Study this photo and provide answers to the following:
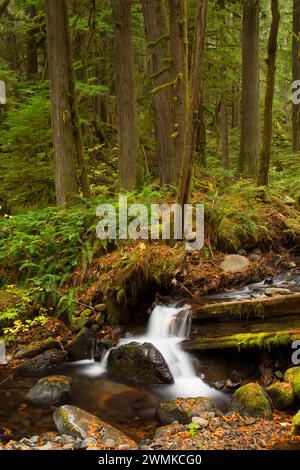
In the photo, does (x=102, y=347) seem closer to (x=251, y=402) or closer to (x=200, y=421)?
(x=200, y=421)

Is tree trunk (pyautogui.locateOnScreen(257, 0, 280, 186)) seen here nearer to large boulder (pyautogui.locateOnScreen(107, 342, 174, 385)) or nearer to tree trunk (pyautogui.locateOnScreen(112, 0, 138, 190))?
tree trunk (pyautogui.locateOnScreen(112, 0, 138, 190))

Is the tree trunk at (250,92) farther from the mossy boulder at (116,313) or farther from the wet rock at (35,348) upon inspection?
the wet rock at (35,348)

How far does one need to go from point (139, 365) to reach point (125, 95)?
745 centimetres

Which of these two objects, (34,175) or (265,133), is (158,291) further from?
(34,175)

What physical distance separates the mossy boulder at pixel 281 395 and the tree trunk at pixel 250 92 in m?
9.16

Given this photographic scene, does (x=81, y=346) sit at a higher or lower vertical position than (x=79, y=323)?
lower

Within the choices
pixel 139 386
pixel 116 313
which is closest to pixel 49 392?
pixel 139 386

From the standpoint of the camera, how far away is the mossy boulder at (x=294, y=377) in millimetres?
5617

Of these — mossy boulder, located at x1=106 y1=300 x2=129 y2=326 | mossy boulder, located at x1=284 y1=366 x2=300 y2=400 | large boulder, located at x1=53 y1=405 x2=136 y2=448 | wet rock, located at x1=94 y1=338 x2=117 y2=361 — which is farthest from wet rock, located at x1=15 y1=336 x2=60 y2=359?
mossy boulder, located at x1=284 y1=366 x2=300 y2=400

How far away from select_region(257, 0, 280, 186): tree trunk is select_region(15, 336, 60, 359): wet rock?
20.2 ft

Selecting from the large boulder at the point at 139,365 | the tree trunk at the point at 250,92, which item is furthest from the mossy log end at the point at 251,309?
the tree trunk at the point at 250,92

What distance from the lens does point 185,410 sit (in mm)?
5621

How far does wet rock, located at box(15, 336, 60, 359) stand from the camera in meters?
7.80
